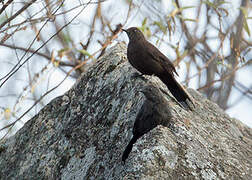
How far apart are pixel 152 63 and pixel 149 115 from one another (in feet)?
4.56

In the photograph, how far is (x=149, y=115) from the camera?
306 centimetres

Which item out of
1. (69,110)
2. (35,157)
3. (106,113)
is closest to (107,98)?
(106,113)

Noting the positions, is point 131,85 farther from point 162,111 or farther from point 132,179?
point 132,179

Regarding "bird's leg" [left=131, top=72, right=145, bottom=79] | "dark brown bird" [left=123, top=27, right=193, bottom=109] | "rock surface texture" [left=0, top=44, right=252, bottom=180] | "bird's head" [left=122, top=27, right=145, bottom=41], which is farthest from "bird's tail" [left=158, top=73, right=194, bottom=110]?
"bird's head" [left=122, top=27, right=145, bottom=41]

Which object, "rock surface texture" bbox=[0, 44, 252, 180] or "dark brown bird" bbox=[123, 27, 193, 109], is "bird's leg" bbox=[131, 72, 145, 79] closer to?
"rock surface texture" bbox=[0, 44, 252, 180]

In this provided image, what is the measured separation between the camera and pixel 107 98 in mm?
3613

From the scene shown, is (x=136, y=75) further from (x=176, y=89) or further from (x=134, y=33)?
(x=134, y=33)

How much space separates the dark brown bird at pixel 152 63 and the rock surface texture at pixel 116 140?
104 millimetres

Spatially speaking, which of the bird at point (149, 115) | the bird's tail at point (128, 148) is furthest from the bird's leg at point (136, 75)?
the bird's tail at point (128, 148)

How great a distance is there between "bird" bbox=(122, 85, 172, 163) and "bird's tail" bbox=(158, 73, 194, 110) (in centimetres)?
49

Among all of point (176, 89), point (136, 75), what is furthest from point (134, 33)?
point (136, 75)

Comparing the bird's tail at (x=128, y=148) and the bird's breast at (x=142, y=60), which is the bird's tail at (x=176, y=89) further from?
the bird's tail at (x=128, y=148)

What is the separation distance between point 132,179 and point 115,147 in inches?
21.8

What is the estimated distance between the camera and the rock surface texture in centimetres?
276
